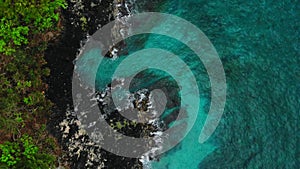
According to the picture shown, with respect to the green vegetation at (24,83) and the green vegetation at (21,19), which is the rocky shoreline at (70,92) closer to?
the green vegetation at (24,83)

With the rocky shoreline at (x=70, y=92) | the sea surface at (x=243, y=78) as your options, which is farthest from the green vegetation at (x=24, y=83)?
the sea surface at (x=243, y=78)

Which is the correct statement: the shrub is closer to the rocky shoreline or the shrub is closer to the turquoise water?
the rocky shoreline

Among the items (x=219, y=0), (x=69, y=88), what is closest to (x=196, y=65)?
(x=219, y=0)

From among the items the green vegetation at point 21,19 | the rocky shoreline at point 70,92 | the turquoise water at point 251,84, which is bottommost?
the turquoise water at point 251,84

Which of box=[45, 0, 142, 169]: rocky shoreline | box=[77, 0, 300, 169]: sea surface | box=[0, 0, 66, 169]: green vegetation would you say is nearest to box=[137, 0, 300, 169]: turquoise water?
box=[77, 0, 300, 169]: sea surface

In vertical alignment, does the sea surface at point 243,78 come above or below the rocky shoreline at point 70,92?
below

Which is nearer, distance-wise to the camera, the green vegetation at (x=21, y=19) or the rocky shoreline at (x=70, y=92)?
the green vegetation at (x=21, y=19)
